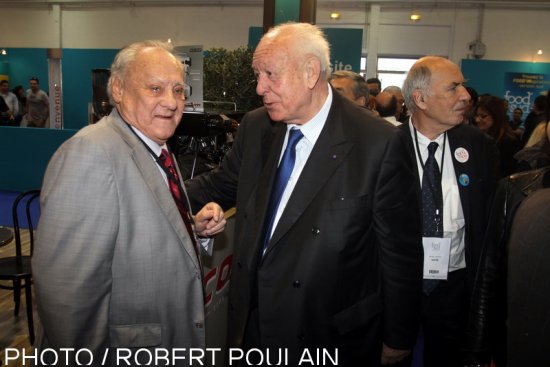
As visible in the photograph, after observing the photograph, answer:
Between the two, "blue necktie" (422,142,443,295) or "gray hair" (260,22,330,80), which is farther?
"blue necktie" (422,142,443,295)

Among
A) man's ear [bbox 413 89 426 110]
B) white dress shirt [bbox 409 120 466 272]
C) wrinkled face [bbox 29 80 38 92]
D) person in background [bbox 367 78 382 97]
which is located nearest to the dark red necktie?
white dress shirt [bbox 409 120 466 272]

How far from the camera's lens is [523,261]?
119 cm

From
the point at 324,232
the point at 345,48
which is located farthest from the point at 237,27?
the point at 324,232

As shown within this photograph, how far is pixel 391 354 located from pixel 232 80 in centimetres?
255

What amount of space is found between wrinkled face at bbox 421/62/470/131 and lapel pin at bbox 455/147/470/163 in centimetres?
13

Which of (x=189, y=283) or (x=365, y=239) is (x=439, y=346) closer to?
(x=365, y=239)

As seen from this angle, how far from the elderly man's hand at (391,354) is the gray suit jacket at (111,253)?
0.77 meters

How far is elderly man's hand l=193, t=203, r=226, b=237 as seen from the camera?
5.87 feet

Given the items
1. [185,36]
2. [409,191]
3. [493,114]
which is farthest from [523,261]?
[185,36]

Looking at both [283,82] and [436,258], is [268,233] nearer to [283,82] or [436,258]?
[283,82]

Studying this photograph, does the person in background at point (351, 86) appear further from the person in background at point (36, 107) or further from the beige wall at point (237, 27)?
the person in background at point (36, 107)

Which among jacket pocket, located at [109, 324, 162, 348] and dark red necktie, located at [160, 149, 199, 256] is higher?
dark red necktie, located at [160, 149, 199, 256]

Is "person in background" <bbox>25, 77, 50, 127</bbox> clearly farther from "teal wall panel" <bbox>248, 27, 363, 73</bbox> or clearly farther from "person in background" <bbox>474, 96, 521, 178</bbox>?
"person in background" <bbox>474, 96, 521, 178</bbox>

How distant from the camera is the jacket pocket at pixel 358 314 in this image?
161 centimetres
